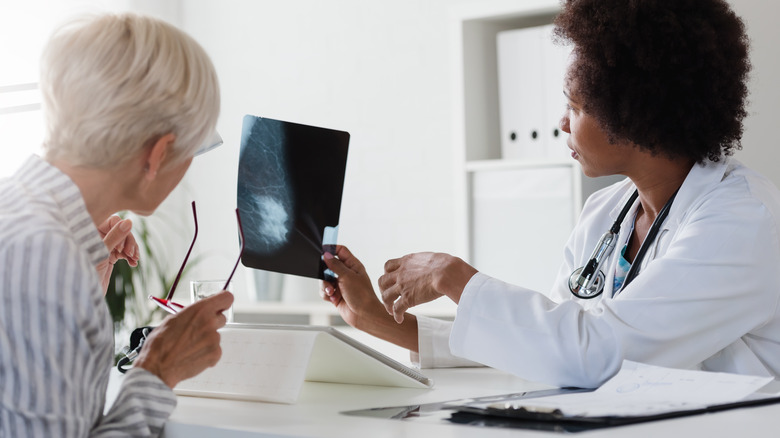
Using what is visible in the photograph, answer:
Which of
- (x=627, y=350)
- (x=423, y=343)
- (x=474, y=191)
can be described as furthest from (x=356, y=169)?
(x=627, y=350)

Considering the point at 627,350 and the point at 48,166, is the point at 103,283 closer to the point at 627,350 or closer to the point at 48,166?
the point at 48,166

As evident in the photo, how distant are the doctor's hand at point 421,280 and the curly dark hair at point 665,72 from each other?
409 mm

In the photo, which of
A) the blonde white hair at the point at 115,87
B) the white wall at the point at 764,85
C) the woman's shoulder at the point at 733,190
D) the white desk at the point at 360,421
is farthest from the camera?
the white wall at the point at 764,85

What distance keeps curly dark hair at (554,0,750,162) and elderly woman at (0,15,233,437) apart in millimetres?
699

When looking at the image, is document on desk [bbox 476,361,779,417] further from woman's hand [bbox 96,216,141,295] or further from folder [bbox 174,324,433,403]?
woman's hand [bbox 96,216,141,295]

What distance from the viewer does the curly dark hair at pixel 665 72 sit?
151 centimetres

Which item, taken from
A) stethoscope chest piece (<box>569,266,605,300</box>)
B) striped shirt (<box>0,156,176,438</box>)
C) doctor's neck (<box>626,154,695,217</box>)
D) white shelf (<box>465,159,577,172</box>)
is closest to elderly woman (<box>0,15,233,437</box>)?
striped shirt (<box>0,156,176,438</box>)

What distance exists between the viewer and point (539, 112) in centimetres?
281

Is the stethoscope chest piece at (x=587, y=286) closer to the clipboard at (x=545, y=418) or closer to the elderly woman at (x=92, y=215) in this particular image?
the clipboard at (x=545, y=418)

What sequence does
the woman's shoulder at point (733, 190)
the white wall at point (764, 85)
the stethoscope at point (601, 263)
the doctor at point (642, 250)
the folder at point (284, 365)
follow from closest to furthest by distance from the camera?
the folder at point (284, 365) < the doctor at point (642, 250) < the woman's shoulder at point (733, 190) < the stethoscope at point (601, 263) < the white wall at point (764, 85)

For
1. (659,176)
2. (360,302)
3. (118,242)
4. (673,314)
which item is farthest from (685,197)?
(118,242)

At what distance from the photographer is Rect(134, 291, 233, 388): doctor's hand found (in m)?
1.11

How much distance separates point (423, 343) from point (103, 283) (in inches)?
21.4

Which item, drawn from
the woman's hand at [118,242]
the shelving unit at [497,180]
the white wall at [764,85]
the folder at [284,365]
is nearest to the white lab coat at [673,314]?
the folder at [284,365]
